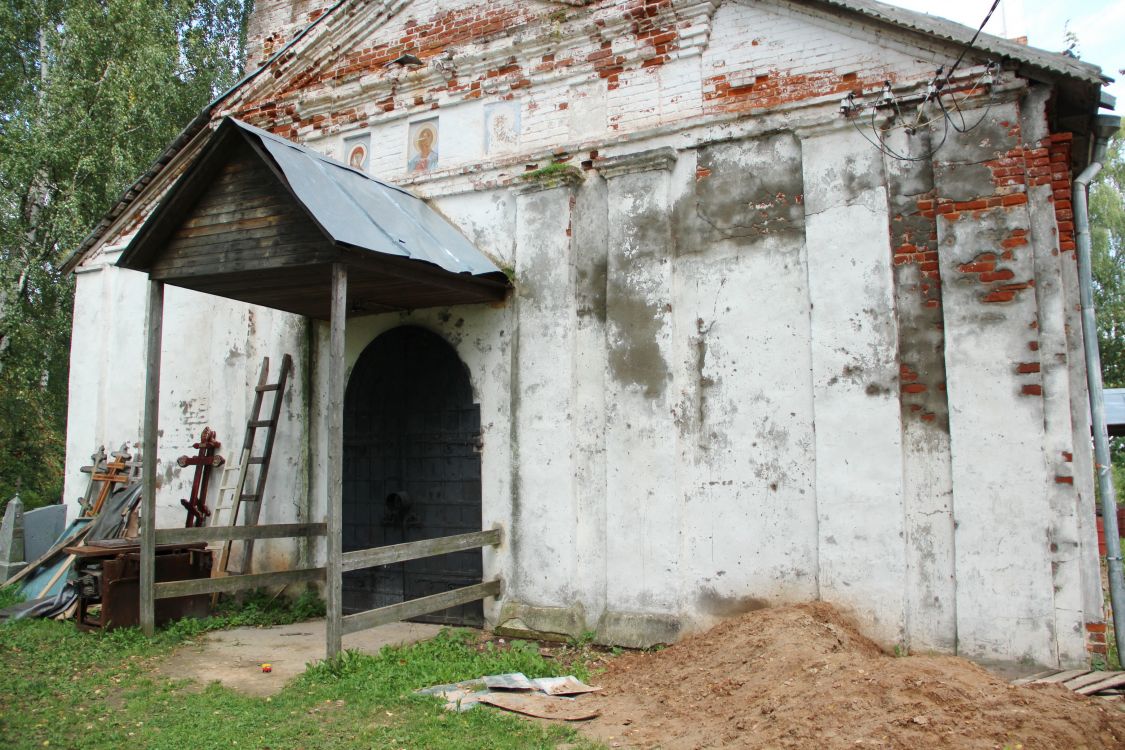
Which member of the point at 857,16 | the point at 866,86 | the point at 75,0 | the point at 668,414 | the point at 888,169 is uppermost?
the point at 75,0

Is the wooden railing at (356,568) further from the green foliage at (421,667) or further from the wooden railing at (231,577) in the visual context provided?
the green foliage at (421,667)

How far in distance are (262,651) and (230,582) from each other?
0.98 m

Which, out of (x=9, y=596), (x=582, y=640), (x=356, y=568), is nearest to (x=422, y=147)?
(x=356, y=568)

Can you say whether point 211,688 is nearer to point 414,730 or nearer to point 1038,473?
point 414,730

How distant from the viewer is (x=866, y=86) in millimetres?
6156

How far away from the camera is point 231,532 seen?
740cm

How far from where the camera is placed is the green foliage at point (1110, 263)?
23.1m

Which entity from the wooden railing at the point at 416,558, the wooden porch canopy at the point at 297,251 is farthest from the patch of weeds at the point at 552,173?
the wooden railing at the point at 416,558

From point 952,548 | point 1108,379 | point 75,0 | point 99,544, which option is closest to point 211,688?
point 99,544

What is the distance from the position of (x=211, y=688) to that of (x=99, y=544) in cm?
292

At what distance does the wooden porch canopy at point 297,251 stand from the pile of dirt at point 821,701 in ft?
7.27

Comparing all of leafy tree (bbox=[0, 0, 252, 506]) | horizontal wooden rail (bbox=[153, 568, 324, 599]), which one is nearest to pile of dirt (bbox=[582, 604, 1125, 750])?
horizontal wooden rail (bbox=[153, 568, 324, 599])

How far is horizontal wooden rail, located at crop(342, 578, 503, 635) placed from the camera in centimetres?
582

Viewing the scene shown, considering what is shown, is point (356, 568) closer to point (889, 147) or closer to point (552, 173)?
point (552, 173)
